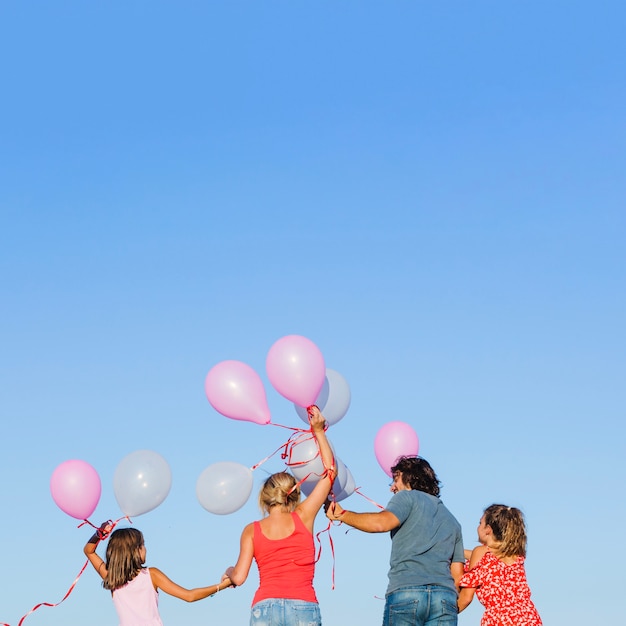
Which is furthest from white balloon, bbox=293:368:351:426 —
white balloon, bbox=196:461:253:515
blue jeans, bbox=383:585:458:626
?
blue jeans, bbox=383:585:458:626

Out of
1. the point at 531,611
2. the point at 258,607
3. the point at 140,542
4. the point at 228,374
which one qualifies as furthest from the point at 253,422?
the point at 531,611

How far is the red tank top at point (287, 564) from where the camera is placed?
5.28 m

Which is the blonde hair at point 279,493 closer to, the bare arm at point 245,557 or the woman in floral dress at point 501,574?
the bare arm at point 245,557

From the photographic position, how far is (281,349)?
20.7ft

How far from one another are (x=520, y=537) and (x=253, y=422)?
211cm

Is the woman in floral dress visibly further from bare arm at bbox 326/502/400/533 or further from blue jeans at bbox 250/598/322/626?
blue jeans at bbox 250/598/322/626

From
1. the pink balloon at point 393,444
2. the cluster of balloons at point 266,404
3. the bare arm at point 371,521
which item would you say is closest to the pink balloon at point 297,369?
the cluster of balloons at point 266,404

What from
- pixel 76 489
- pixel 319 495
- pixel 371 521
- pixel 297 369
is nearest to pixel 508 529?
pixel 371 521

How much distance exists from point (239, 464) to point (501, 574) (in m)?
2.10

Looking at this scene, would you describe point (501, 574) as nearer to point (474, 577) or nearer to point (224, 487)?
point (474, 577)

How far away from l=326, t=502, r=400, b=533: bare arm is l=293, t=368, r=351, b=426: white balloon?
1.67 metres

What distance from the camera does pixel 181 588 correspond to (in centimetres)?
594

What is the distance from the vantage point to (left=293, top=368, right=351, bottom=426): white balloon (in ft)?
23.3

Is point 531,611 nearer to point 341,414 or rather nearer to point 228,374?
point 341,414
